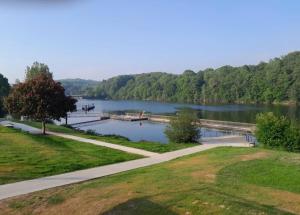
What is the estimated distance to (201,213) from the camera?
9906 mm

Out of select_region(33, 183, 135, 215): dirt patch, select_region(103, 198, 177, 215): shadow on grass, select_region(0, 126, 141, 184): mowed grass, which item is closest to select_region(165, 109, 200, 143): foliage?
select_region(0, 126, 141, 184): mowed grass

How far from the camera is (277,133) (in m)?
27.7

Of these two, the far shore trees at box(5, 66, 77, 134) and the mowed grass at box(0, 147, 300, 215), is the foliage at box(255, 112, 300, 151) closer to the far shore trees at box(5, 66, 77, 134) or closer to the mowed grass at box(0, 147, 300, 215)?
the mowed grass at box(0, 147, 300, 215)

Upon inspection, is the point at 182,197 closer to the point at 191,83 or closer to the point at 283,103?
the point at 283,103

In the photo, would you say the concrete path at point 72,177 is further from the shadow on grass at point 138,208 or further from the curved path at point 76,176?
the shadow on grass at point 138,208

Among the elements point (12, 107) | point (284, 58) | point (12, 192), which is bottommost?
point (12, 192)

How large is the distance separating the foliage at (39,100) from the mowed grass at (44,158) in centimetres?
622

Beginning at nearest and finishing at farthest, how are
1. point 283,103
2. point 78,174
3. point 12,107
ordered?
point 78,174 < point 12,107 < point 283,103

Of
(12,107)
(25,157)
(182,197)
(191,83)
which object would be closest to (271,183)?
(182,197)

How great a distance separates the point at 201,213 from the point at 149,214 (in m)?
1.27

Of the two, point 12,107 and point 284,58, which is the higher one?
point 284,58

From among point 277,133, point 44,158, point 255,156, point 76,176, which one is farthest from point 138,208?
point 277,133

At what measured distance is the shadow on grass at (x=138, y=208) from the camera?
10406 mm

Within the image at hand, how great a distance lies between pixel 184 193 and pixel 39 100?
2279cm
